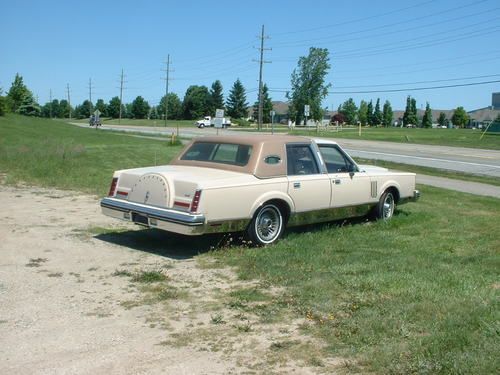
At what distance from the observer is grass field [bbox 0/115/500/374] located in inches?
167

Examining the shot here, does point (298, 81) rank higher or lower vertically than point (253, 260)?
higher

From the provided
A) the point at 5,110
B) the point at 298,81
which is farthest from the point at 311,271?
the point at 298,81

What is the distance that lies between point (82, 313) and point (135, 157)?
17.2 m

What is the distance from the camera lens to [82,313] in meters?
5.16

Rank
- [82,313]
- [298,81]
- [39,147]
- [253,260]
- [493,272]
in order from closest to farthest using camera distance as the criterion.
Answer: [82,313]
[493,272]
[253,260]
[39,147]
[298,81]

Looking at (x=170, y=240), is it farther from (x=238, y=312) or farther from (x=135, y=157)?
(x=135, y=157)

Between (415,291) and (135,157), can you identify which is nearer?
(415,291)

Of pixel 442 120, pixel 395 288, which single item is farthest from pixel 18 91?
pixel 442 120

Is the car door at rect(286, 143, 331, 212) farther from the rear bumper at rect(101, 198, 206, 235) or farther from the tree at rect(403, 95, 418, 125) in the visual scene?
the tree at rect(403, 95, 418, 125)

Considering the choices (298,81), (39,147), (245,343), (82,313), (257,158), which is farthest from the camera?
(298,81)

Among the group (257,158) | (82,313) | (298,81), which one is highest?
(298,81)

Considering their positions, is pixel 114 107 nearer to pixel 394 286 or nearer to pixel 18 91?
pixel 18 91

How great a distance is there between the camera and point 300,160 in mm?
8555

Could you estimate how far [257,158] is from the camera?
26.1 ft
